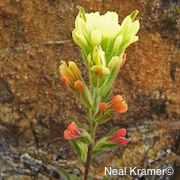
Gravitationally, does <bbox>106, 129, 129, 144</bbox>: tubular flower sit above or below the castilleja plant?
below

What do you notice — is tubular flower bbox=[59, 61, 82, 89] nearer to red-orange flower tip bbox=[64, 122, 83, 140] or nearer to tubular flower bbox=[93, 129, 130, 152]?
red-orange flower tip bbox=[64, 122, 83, 140]

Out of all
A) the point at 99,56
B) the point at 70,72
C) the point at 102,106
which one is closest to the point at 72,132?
the point at 102,106

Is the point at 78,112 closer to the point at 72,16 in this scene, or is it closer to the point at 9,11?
the point at 72,16

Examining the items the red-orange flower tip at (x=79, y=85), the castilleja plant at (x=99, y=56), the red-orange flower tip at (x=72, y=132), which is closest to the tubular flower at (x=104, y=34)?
the castilleja plant at (x=99, y=56)

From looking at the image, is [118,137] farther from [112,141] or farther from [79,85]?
[79,85]

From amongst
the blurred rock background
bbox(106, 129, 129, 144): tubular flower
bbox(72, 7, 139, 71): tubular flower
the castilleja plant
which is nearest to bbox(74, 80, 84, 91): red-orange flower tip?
the castilleja plant

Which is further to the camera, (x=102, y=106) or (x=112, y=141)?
(x=112, y=141)
